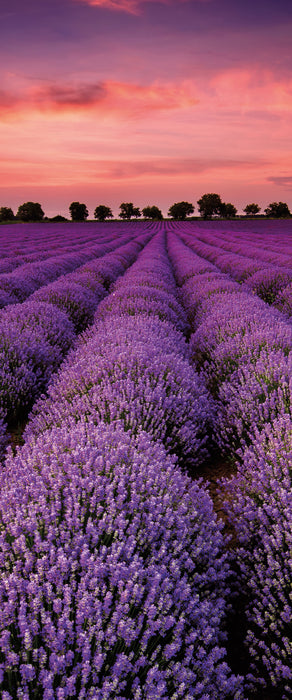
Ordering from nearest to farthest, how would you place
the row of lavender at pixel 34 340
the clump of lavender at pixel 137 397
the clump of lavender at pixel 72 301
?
the clump of lavender at pixel 137 397 < the row of lavender at pixel 34 340 < the clump of lavender at pixel 72 301

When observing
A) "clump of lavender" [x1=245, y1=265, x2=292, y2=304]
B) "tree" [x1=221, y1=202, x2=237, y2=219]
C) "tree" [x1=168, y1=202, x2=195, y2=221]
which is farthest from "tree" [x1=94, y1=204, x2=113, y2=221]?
"clump of lavender" [x1=245, y1=265, x2=292, y2=304]

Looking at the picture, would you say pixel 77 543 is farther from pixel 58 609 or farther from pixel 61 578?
pixel 58 609

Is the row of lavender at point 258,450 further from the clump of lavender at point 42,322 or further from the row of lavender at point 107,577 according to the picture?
the clump of lavender at point 42,322

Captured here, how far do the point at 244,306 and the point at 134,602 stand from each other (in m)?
4.40

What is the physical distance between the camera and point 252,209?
85625 millimetres

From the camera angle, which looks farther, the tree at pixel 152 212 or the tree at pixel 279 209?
the tree at pixel 152 212

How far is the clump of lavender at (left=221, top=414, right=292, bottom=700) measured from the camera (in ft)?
5.46

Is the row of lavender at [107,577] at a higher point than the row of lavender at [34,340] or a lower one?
higher

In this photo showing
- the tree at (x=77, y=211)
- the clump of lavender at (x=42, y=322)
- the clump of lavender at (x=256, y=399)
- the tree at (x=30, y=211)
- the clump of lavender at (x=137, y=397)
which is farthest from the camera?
the tree at (x=77, y=211)

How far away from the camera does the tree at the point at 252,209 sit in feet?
280

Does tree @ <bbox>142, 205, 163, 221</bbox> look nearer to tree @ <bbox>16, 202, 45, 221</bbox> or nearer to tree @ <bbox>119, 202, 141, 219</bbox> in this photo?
tree @ <bbox>119, 202, 141, 219</bbox>

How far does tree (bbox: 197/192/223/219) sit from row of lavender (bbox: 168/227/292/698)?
264ft

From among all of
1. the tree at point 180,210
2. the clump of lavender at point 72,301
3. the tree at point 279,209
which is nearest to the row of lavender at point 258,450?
the clump of lavender at point 72,301

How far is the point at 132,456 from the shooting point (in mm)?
2043
